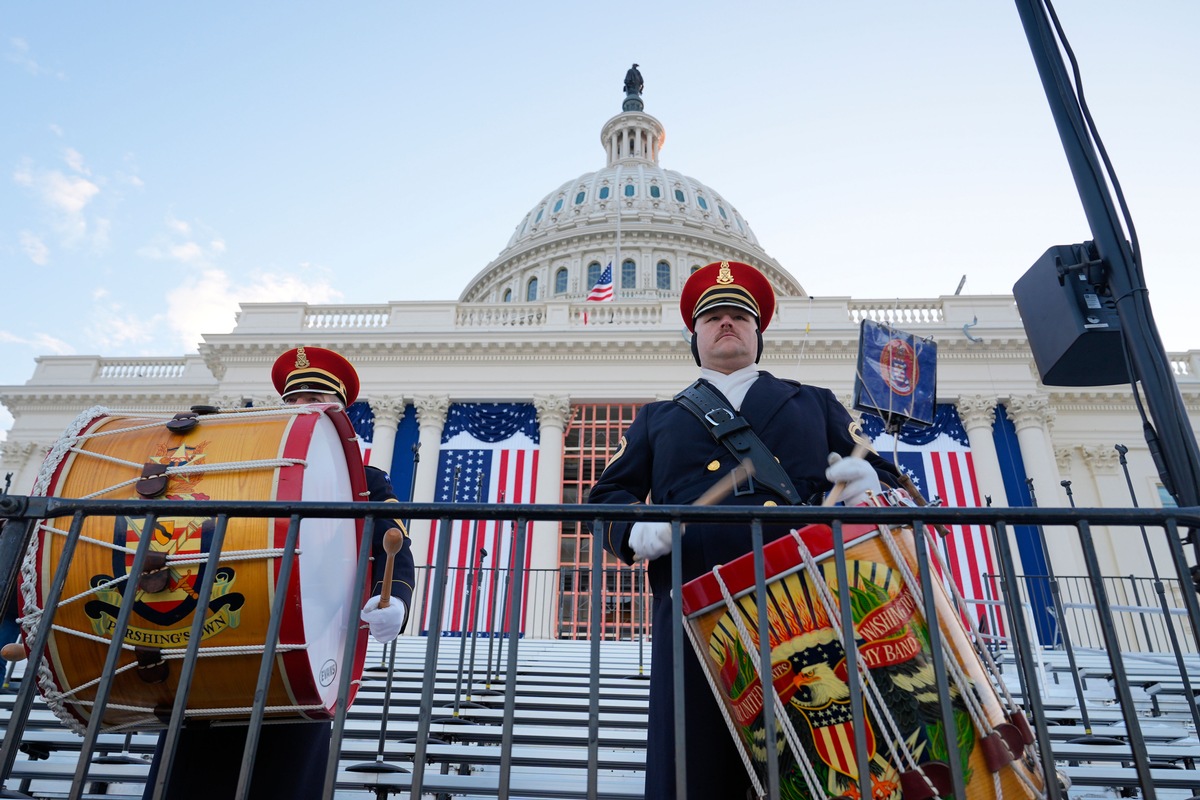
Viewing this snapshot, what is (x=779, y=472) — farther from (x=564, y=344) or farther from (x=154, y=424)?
(x=564, y=344)

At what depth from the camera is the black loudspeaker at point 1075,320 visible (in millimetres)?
2533

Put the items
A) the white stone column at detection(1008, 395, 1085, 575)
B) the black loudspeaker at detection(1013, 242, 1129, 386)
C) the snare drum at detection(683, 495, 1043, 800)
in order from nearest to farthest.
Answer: the snare drum at detection(683, 495, 1043, 800) → the black loudspeaker at detection(1013, 242, 1129, 386) → the white stone column at detection(1008, 395, 1085, 575)

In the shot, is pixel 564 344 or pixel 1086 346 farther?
pixel 564 344

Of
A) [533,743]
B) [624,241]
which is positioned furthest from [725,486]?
[624,241]

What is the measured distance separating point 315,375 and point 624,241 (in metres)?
45.3

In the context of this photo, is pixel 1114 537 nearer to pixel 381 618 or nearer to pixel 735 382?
pixel 735 382

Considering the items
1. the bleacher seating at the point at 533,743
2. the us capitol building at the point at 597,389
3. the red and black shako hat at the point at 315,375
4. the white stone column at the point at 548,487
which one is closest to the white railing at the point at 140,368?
the us capitol building at the point at 597,389

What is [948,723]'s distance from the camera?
6.00ft

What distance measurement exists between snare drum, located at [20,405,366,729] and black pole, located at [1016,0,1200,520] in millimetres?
2456

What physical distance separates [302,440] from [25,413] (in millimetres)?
30740

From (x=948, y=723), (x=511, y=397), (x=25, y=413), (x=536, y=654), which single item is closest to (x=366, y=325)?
(x=511, y=397)

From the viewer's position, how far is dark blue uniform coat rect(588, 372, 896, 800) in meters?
2.40

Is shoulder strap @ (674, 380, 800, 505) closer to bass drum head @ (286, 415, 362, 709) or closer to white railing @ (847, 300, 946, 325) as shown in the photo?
bass drum head @ (286, 415, 362, 709)

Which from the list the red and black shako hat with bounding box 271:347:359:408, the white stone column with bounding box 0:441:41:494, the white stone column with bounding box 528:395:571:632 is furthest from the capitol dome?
the red and black shako hat with bounding box 271:347:359:408
